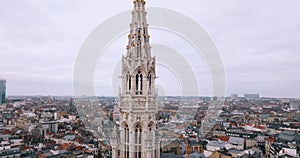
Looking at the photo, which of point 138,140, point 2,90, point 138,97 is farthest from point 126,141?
point 2,90

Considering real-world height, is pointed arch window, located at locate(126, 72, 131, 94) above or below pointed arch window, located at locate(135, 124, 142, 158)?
above

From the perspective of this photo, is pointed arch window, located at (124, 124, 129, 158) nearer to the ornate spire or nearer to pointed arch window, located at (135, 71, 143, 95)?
pointed arch window, located at (135, 71, 143, 95)

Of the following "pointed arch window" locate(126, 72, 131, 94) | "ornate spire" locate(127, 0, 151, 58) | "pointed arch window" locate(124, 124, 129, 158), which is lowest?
"pointed arch window" locate(124, 124, 129, 158)

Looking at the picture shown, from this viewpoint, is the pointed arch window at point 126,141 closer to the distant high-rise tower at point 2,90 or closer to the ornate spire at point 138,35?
the ornate spire at point 138,35

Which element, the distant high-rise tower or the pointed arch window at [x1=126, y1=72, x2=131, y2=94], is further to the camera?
the distant high-rise tower

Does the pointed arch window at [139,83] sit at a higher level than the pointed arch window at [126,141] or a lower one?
higher

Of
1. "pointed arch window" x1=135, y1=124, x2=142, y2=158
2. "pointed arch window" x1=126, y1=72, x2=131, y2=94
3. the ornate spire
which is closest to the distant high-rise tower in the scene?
"pointed arch window" x1=126, y1=72, x2=131, y2=94

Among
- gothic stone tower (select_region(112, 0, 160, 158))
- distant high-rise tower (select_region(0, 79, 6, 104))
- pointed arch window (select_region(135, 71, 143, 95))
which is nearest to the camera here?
gothic stone tower (select_region(112, 0, 160, 158))

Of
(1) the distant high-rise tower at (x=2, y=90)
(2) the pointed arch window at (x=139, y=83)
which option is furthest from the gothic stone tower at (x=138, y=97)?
(1) the distant high-rise tower at (x=2, y=90)

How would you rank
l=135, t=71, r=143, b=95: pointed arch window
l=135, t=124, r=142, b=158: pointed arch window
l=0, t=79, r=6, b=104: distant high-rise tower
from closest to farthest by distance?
l=135, t=124, r=142, b=158: pointed arch window → l=135, t=71, r=143, b=95: pointed arch window → l=0, t=79, r=6, b=104: distant high-rise tower
